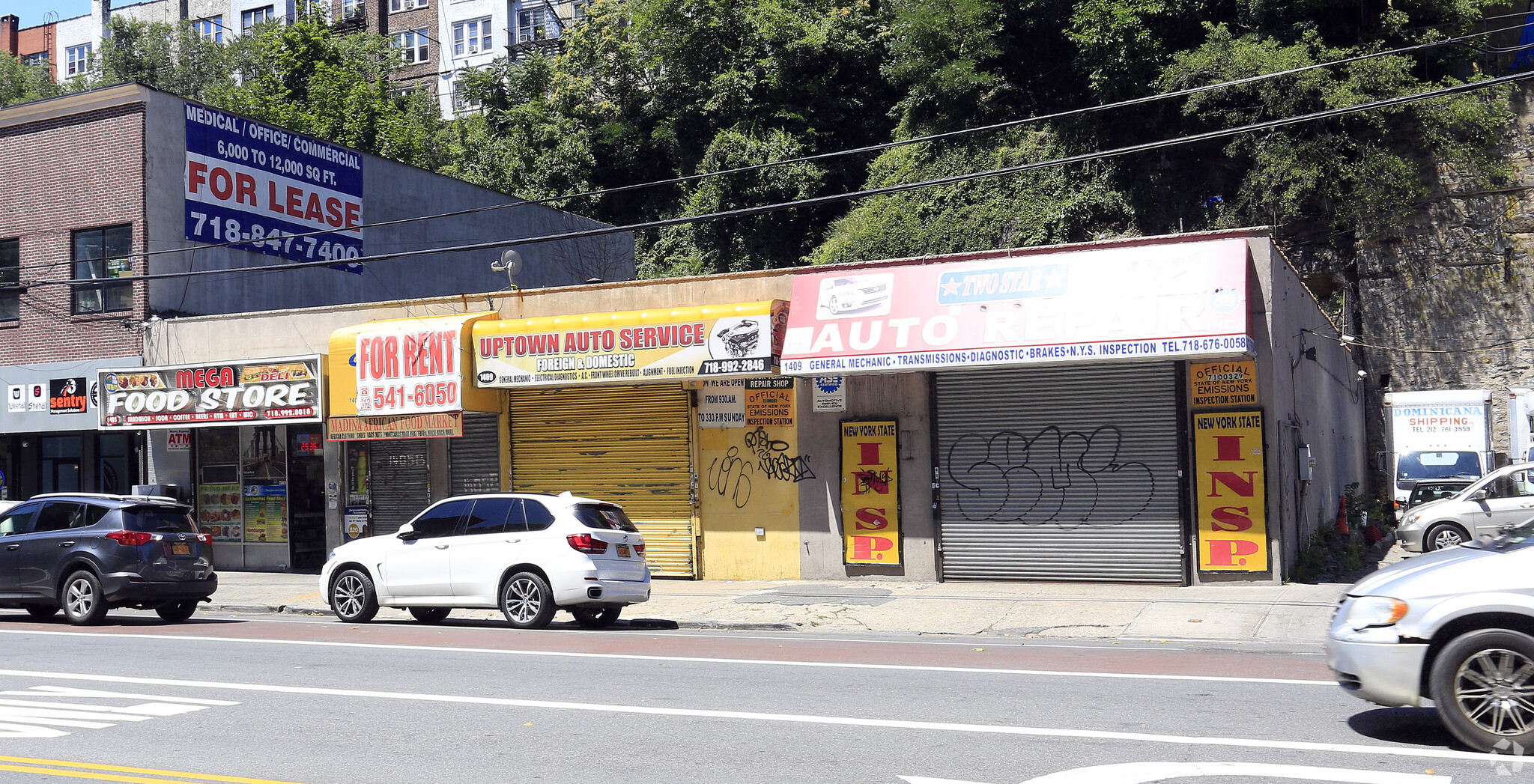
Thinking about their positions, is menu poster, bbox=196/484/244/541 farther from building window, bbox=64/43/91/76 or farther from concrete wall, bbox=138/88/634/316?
building window, bbox=64/43/91/76

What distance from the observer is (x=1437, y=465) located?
28359 millimetres

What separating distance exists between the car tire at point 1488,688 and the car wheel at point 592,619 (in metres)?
9.86

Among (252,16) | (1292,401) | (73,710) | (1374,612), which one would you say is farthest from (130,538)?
(252,16)

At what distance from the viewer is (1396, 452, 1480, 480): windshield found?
28078mm

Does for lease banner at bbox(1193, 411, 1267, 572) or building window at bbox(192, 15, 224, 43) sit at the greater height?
building window at bbox(192, 15, 224, 43)

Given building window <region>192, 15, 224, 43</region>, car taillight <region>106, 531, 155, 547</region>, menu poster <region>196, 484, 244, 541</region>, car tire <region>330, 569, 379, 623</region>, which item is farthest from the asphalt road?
building window <region>192, 15, 224, 43</region>

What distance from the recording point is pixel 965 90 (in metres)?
34.0

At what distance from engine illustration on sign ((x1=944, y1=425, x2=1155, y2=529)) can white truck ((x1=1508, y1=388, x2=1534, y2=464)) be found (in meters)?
15.3

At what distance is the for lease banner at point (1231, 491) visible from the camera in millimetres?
16172

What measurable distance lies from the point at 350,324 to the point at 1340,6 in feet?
84.2

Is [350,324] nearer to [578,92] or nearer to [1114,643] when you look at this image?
[1114,643]

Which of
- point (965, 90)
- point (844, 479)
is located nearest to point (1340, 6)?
point (965, 90)

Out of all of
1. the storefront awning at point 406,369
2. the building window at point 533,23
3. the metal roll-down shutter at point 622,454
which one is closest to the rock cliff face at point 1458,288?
the metal roll-down shutter at point 622,454

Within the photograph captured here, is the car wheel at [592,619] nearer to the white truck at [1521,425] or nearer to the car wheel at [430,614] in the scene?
the car wheel at [430,614]
